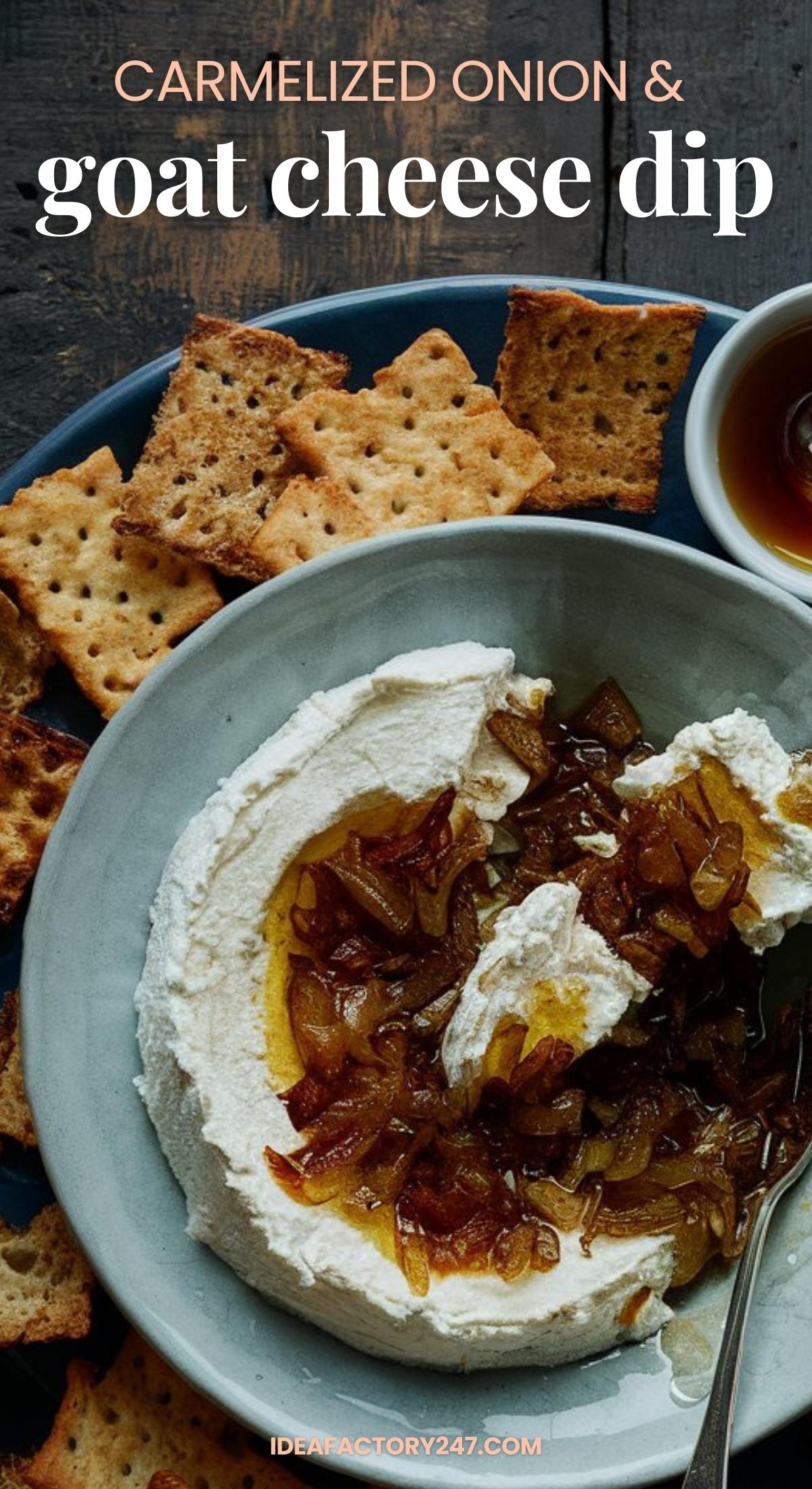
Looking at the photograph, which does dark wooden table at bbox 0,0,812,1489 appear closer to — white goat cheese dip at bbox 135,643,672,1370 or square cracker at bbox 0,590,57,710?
square cracker at bbox 0,590,57,710

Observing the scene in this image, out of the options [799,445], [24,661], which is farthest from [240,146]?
[799,445]

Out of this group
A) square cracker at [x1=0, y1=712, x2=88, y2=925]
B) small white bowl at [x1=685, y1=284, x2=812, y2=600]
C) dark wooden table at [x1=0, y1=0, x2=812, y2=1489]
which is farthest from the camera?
dark wooden table at [x1=0, y1=0, x2=812, y2=1489]

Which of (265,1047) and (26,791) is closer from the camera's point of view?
(265,1047)

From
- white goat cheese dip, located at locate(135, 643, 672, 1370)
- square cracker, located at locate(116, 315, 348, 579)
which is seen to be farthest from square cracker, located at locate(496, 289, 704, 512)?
white goat cheese dip, located at locate(135, 643, 672, 1370)

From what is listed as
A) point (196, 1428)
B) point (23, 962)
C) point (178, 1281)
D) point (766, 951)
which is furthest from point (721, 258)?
point (196, 1428)

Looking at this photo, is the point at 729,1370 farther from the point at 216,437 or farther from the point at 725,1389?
the point at 216,437

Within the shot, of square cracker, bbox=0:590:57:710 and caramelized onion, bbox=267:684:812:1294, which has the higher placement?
square cracker, bbox=0:590:57:710

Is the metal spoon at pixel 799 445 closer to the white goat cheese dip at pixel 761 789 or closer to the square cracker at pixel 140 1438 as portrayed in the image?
the white goat cheese dip at pixel 761 789
